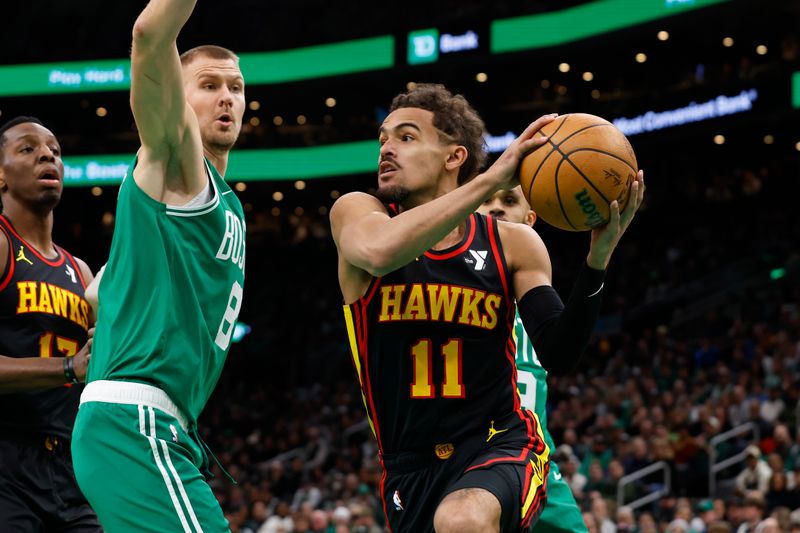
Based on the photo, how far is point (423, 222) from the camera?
3.94 metres

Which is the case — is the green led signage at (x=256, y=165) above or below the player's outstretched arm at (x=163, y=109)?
above

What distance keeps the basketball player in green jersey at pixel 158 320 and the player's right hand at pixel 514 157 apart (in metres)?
1.02

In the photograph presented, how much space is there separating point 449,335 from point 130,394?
1447mm

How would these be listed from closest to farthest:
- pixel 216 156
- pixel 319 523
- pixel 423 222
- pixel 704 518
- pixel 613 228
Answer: pixel 423 222
pixel 613 228
pixel 216 156
pixel 704 518
pixel 319 523

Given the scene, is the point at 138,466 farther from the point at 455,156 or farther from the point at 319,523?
the point at 319,523

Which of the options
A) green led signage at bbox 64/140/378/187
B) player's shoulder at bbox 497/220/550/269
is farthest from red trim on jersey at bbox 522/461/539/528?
green led signage at bbox 64/140/378/187

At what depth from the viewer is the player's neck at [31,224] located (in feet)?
17.7

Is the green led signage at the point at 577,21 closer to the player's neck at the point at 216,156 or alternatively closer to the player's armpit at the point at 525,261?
the player's armpit at the point at 525,261

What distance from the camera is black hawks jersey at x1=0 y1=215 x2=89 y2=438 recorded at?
4980mm

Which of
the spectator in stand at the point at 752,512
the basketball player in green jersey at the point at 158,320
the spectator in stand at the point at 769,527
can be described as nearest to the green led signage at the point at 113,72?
the spectator in stand at the point at 752,512

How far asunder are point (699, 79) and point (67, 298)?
75.2 ft

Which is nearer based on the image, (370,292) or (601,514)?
(370,292)

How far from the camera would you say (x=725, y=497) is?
13.5 meters

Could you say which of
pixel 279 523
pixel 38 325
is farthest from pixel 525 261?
pixel 279 523
